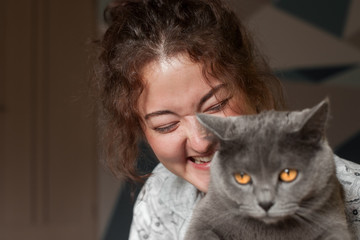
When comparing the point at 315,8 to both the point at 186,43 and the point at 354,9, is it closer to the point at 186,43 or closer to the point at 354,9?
the point at 354,9

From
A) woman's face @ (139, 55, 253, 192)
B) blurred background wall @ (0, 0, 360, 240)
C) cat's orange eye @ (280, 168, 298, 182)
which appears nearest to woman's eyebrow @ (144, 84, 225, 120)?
woman's face @ (139, 55, 253, 192)

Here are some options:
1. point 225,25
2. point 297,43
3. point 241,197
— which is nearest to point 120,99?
point 225,25

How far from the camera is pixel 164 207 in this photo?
1.56m

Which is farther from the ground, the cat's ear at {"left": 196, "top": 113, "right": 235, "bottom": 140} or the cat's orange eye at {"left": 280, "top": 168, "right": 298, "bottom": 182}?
the cat's ear at {"left": 196, "top": 113, "right": 235, "bottom": 140}

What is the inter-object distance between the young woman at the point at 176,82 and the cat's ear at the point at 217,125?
0.14 meters

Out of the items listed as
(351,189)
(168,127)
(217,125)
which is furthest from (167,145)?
(351,189)

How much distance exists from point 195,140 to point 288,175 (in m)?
0.34

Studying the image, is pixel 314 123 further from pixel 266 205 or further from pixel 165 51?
pixel 165 51

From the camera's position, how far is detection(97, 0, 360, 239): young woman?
3.86 ft

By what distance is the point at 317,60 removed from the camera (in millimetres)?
3137

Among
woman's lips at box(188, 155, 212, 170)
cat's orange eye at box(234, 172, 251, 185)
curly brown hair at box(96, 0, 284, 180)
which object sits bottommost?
woman's lips at box(188, 155, 212, 170)

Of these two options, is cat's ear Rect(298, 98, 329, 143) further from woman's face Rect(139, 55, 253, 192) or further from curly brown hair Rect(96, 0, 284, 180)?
curly brown hair Rect(96, 0, 284, 180)

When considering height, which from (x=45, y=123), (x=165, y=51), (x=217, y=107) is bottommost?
(x=45, y=123)

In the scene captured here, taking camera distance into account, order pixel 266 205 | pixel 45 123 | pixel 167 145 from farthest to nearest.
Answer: pixel 45 123 < pixel 167 145 < pixel 266 205
